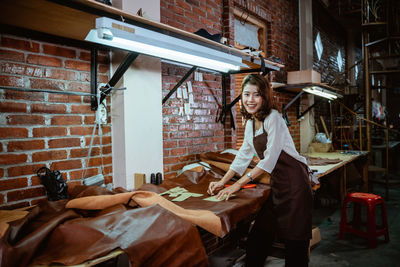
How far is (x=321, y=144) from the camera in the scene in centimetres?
571

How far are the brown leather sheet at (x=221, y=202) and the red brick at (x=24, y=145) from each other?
722 mm

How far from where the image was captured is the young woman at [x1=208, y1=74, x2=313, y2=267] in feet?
7.18

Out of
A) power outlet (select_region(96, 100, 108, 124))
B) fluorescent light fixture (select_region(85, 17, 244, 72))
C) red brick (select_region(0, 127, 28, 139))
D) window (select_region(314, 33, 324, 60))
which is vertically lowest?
red brick (select_region(0, 127, 28, 139))

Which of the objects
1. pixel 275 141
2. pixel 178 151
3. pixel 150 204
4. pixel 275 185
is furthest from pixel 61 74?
pixel 275 185

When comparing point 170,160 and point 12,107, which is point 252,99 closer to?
point 170,160

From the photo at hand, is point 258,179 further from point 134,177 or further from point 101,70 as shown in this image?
point 101,70

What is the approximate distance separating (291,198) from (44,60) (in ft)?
6.41

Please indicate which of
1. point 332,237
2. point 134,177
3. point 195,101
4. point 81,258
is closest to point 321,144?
point 332,237

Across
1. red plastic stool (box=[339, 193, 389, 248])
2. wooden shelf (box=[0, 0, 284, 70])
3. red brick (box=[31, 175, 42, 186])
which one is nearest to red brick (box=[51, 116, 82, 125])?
red brick (box=[31, 175, 42, 186])

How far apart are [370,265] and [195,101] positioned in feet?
8.01

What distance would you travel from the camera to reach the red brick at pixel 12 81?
1779 millimetres

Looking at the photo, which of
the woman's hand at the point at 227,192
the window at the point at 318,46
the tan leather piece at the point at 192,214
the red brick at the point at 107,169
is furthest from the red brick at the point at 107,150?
the window at the point at 318,46

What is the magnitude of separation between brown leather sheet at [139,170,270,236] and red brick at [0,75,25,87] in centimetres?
102

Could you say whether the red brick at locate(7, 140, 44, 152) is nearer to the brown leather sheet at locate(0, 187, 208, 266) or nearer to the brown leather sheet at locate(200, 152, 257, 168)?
the brown leather sheet at locate(0, 187, 208, 266)
